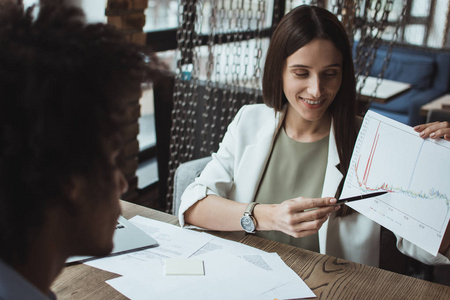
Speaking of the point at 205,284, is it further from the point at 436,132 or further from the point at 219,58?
the point at 219,58

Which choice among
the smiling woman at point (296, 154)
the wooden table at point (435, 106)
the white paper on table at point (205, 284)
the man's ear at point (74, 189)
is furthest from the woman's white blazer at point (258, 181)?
the wooden table at point (435, 106)

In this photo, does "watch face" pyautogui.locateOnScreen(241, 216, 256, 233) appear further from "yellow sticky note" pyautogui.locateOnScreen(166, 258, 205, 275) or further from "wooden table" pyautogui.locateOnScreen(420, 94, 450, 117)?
"wooden table" pyautogui.locateOnScreen(420, 94, 450, 117)

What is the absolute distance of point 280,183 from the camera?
1.81 metres

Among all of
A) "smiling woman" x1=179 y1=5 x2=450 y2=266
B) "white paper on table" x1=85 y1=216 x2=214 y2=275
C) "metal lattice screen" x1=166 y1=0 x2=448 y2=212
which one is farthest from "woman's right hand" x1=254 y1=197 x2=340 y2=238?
"metal lattice screen" x1=166 y1=0 x2=448 y2=212

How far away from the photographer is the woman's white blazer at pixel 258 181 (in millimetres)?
1671

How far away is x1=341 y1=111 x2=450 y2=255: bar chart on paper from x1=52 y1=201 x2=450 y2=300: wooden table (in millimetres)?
115

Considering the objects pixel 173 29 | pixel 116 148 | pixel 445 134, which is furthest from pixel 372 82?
pixel 116 148

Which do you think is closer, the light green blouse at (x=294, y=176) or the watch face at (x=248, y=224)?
the watch face at (x=248, y=224)

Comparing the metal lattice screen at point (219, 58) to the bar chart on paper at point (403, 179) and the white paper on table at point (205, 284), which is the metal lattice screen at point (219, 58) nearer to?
the bar chart on paper at point (403, 179)

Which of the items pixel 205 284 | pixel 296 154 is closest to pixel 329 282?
pixel 205 284

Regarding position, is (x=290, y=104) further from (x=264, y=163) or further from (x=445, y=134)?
(x=445, y=134)

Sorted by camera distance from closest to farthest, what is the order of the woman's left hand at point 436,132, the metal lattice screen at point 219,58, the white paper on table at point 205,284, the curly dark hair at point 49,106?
the curly dark hair at point 49,106
the white paper on table at point 205,284
the woman's left hand at point 436,132
the metal lattice screen at point 219,58

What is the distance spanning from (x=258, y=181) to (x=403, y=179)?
1.95 feet

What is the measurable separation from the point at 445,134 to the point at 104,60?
3.22 feet
